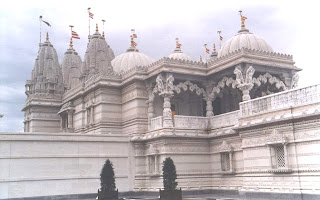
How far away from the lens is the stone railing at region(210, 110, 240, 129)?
72.0 feet

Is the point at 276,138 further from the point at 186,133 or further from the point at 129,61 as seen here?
the point at 129,61

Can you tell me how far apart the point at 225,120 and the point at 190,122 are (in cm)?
214

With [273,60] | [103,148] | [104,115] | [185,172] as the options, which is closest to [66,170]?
[103,148]

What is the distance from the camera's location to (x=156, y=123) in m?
23.5

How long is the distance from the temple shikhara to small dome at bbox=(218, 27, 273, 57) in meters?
0.09

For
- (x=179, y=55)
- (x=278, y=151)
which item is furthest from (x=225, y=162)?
(x=179, y=55)

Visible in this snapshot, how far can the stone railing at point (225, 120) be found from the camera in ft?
72.0

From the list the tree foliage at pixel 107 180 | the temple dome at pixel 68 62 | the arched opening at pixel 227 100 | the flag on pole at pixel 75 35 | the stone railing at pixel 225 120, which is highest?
the flag on pole at pixel 75 35

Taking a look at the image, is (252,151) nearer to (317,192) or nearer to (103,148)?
(317,192)

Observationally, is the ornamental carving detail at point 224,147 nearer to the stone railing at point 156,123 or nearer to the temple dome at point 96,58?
the stone railing at point 156,123

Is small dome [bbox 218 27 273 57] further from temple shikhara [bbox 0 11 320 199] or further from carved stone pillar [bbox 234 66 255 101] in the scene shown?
carved stone pillar [bbox 234 66 255 101]

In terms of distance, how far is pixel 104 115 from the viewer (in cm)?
2581

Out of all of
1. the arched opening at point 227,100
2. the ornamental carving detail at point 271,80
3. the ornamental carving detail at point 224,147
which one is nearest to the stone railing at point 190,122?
the ornamental carving detail at point 224,147

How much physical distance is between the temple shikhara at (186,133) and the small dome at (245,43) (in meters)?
0.09
